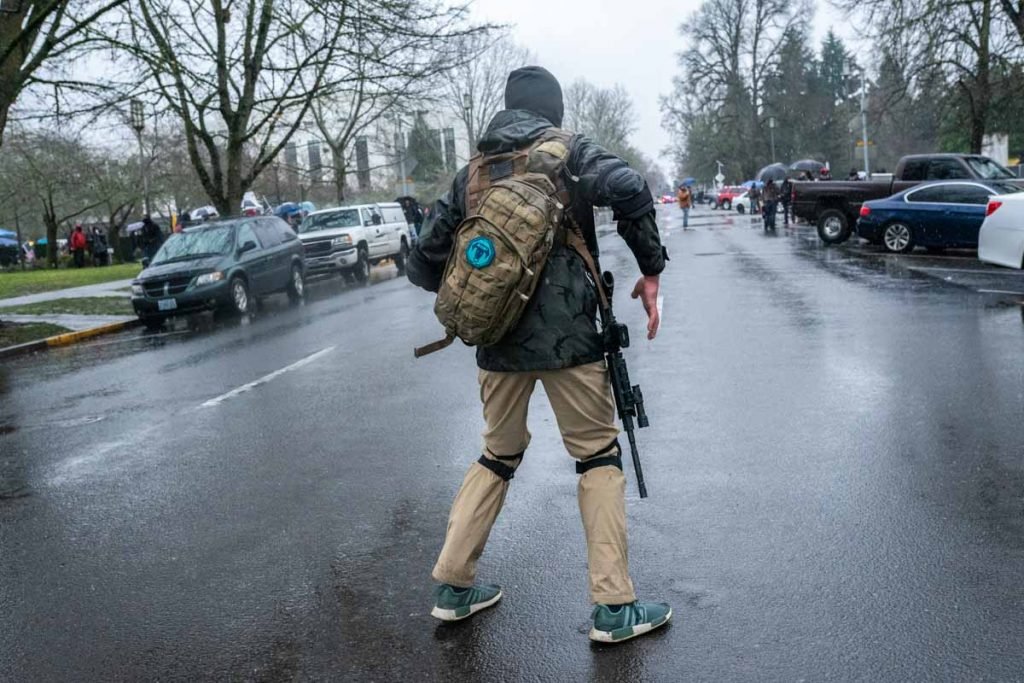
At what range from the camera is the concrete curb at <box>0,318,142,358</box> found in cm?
1440

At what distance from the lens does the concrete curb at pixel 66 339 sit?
47.2 feet

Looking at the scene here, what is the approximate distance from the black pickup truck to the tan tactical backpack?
21.6m

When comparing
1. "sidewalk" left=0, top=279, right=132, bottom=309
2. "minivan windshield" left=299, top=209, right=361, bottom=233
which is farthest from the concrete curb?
"minivan windshield" left=299, top=209, right=361, bottom=233

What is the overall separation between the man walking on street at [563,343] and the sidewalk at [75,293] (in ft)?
64.5

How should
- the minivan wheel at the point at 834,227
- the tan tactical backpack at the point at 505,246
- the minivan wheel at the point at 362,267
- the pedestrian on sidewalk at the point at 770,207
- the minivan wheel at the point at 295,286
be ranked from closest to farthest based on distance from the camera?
the tan tactical backpack at the point at 505,246, the minivan wheel at the point at 295,286, the minivan wheel at the point at 834,227, the minivan wheel at the point at 362,267, the pedestrian on sidewalk at the point at 770,207

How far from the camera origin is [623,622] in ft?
11.7

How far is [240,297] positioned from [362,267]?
827 cm

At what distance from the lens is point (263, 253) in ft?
62.6

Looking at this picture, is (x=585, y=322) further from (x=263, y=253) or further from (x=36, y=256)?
(x=36, y=256)

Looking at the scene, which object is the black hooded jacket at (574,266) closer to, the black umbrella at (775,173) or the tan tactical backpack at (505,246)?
the tan tactical backpack at (505,246)

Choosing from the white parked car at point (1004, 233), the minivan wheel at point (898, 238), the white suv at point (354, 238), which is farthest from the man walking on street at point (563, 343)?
the white suv at point (354, 238)

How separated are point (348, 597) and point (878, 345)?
701 centimetres

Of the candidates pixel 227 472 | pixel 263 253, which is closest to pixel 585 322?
pixel 227 472

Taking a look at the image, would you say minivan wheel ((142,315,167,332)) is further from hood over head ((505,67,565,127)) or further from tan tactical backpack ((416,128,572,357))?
tan tactical backpack ((416,128,572,357))
